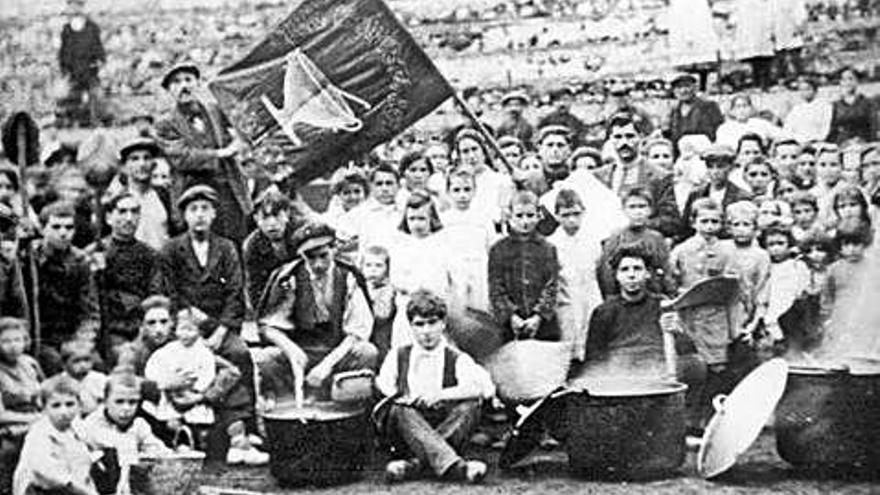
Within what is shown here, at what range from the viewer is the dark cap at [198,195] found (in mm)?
5586

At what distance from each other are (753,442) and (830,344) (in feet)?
1.64

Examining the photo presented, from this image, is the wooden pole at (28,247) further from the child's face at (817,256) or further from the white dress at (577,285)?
the child's face at (817,256)

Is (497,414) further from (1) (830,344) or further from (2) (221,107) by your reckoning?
(2) (221,107)

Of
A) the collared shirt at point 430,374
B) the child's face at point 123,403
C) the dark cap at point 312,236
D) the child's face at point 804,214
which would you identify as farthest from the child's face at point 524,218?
the child's face at point 123,403

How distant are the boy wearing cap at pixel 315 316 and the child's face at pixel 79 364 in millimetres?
826

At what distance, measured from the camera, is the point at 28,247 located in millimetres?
5797

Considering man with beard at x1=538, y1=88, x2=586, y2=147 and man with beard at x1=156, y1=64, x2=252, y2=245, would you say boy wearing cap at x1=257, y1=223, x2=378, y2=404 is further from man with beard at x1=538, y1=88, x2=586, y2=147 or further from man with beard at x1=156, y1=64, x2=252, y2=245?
man with beard at x1=538, y1=88, x2=586, y2=147

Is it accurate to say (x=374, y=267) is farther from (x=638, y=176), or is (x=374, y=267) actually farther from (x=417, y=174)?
(x=638, y=176)

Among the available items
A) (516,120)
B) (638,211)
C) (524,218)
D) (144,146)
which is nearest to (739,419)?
(638,211)

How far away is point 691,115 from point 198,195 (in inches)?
83.4

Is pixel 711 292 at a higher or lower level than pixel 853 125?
lower

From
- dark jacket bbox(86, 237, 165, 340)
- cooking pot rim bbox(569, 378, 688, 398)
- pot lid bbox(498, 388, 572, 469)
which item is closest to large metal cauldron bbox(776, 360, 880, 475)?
cooking pot rim bbox(569, 378, 688, 398)

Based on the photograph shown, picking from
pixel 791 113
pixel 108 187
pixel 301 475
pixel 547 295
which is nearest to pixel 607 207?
pixel 547 295

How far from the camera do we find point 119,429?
5.66 metres
